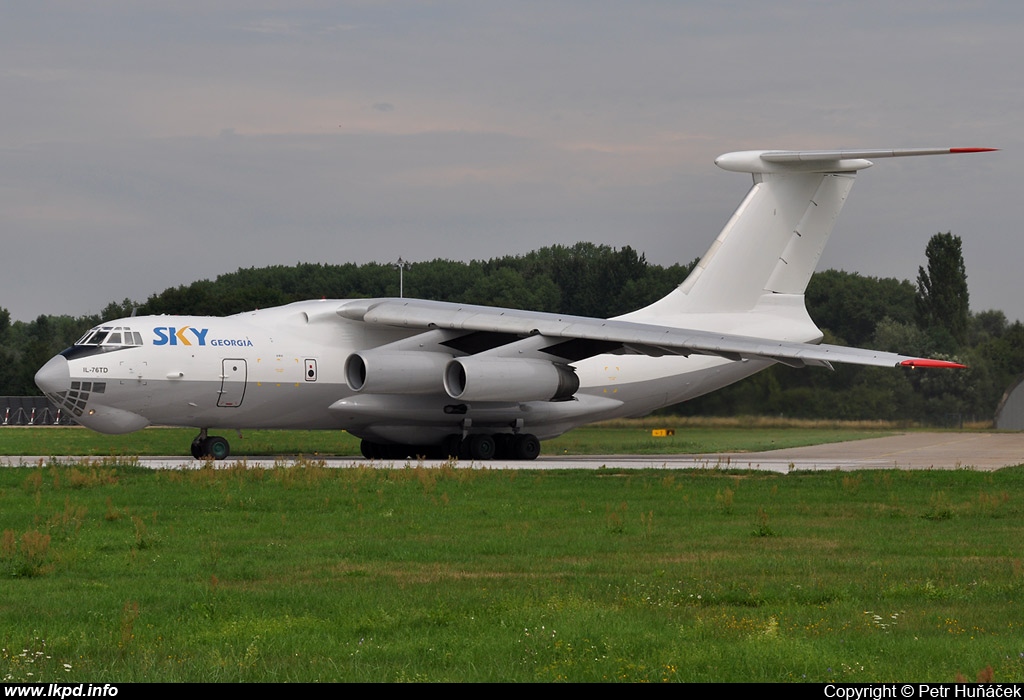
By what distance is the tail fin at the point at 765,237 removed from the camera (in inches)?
1080

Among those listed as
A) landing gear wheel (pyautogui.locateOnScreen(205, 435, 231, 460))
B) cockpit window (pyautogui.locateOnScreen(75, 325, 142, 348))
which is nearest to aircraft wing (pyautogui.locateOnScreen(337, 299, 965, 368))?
landing gear wheel (pyautogui.locateOnScreen(205, 435, 231, 460))

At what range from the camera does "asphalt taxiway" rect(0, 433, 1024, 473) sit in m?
21.9

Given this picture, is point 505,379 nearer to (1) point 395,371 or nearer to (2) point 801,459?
(1) point 395,371

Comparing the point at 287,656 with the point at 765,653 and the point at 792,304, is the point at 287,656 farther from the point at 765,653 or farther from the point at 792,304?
the point at 792,304

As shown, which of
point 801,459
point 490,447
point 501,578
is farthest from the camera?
point 490,447

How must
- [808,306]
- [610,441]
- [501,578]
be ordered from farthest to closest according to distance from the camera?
[808,306]
[610,441]
[501,578]

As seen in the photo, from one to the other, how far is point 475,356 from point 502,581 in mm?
14689

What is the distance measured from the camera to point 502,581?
9328mm

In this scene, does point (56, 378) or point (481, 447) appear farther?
point (481, 447)

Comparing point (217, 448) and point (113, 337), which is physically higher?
point (113, 337)

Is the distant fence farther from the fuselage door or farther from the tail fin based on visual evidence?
the tail fin

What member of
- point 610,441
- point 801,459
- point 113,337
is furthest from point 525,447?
point 113,337

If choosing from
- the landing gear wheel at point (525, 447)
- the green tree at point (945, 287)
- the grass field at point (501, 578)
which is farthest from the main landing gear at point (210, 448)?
the green tree at point (945, 287)

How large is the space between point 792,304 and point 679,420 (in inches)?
207
